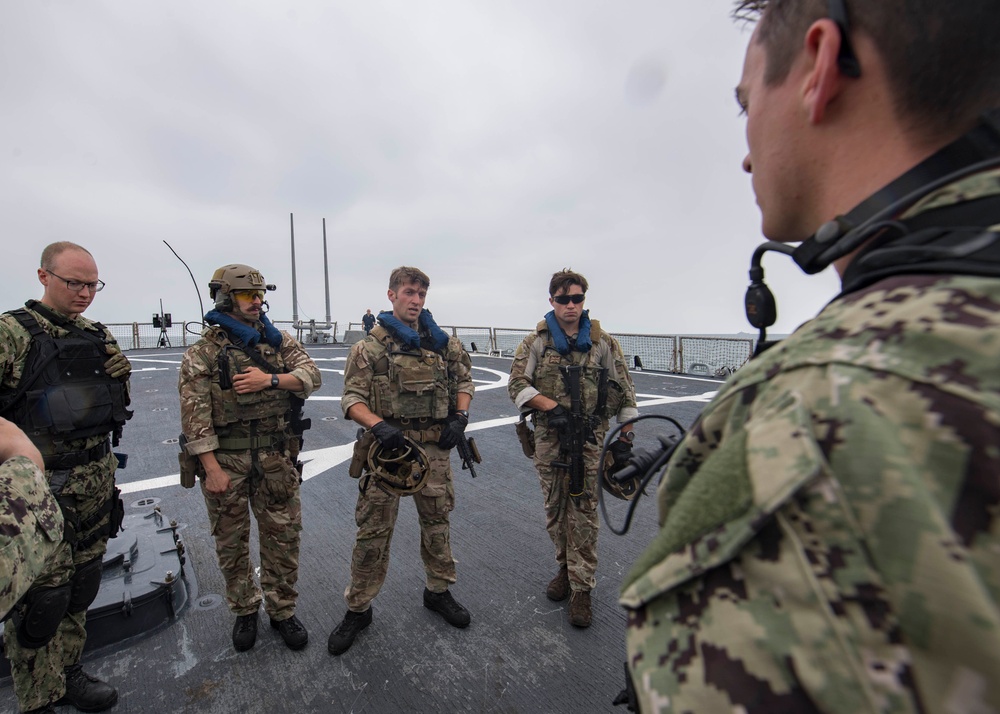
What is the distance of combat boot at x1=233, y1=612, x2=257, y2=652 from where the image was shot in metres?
2.71

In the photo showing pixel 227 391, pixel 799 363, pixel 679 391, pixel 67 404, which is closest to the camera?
pixel 799 363

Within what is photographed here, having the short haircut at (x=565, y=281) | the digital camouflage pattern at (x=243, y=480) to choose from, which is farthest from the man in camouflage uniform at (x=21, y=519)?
the short haircut at (x=565, y=281)

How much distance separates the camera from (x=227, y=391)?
298 cm

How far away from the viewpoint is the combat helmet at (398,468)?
297 centimetres

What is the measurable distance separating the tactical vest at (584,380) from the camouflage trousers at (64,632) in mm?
2770

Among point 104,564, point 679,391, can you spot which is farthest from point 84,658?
point 679,391

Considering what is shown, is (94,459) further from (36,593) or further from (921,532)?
(921,532)

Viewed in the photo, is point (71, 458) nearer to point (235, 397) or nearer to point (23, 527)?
point (235, 397)

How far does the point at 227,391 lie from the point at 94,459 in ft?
2.54

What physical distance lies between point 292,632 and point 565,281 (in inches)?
114

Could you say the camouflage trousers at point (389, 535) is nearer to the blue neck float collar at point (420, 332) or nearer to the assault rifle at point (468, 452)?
the assault rifle at point (468, 452)

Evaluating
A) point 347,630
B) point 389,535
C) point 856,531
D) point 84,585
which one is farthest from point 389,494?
point 856,531

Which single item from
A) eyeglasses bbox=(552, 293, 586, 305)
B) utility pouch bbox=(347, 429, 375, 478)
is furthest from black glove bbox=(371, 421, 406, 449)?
eyeglasses bbox=(552, 293, 586, 305)

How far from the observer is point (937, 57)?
0.67 metres
